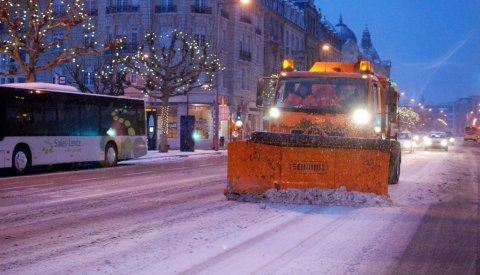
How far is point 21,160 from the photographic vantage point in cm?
2267

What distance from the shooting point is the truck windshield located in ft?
48.6

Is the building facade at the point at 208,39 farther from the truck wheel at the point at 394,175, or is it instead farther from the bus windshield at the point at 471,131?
the bus windshield at the point at 471,131

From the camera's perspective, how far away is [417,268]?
7.34 metres

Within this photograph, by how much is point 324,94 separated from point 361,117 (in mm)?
1014

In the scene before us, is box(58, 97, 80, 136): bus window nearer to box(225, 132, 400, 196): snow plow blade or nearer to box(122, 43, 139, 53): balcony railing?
box(225, 132, 400, 196): snow plow blade

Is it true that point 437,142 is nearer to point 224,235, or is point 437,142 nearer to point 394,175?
point 394,175

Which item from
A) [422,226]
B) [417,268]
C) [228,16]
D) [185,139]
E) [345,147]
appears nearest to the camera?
[417,268]

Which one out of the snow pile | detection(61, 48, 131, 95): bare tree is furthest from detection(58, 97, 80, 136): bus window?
detection(61, 48, 131, 95): bare tree

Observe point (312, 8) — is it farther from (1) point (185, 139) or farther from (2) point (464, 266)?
(2) point (464, 266)

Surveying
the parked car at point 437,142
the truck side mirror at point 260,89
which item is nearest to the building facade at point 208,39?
the parked car at point 437,142

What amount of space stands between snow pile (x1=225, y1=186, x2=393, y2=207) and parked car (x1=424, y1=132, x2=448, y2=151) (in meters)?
40.3

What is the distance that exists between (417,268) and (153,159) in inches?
1075

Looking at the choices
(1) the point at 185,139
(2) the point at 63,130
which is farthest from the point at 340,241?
(1) the point at 185,139

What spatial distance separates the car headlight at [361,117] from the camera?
14.6m
